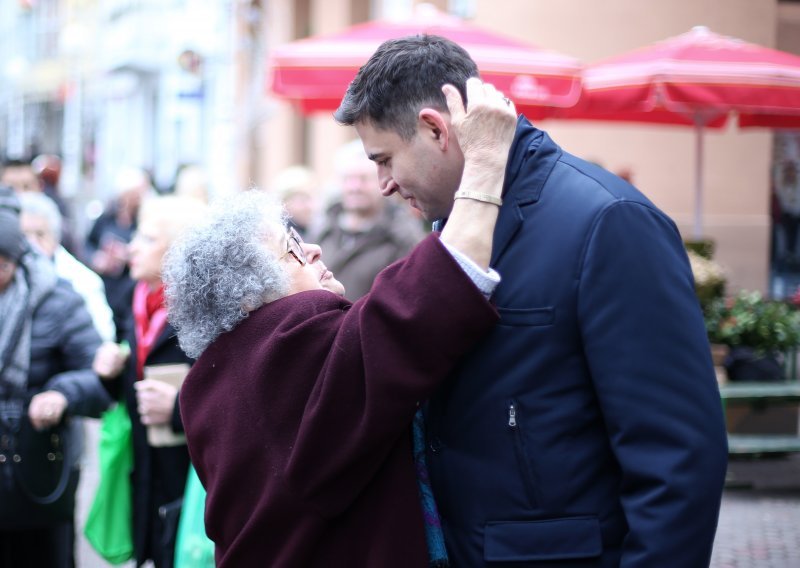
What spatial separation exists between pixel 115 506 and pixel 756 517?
4.32 meters

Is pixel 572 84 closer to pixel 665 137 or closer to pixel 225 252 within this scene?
pixel 665 137

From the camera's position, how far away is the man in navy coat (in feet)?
7.18

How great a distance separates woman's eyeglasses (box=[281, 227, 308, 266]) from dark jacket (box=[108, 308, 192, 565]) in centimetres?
167

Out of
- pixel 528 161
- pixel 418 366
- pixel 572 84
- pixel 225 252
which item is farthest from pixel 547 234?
pixel 572 84

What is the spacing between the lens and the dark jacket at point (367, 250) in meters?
6.45

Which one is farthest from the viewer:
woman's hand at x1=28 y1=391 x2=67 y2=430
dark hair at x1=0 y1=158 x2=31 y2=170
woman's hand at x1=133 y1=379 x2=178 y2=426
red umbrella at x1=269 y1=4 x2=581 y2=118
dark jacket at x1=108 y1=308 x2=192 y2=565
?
dark hair at x1=0 y1=158 x2=31 y2=170

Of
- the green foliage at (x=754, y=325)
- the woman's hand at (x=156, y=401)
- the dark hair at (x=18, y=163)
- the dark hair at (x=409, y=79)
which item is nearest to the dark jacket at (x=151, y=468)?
the woman's hand at (x=156, y=401)

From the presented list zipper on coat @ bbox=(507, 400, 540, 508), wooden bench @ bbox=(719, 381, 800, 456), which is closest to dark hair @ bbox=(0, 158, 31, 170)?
wooden bench @ bbox=(719, 381, 800, 456)

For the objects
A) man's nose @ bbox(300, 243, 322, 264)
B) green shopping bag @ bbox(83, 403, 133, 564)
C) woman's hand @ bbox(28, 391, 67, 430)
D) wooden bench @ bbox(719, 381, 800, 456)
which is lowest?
wooden bench @ bbox(719, 381, 800, 456)

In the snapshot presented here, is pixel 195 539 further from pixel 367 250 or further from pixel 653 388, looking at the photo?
pixel 367 250

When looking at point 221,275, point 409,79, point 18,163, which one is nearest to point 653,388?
point 409,79

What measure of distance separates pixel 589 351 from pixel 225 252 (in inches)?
38.3

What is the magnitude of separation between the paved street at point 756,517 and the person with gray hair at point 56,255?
846 millimetres

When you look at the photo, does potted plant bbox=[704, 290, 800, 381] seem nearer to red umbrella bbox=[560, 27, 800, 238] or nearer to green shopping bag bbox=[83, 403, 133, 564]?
red umbrella bbox=[560, 27, 800, 238]
